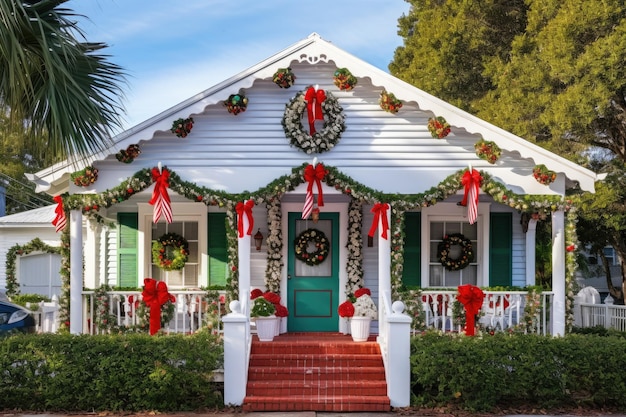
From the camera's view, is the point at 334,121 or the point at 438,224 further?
the point at 438,224

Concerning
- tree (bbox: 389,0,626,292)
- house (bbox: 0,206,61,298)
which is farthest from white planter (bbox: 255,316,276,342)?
house (bbox: 0,206,61,298)

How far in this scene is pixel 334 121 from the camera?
11250mm

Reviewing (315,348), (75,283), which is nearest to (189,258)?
(75,283)

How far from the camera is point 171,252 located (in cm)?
1257

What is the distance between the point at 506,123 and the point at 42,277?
52.5ft

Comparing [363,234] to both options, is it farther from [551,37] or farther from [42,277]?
[42,277]

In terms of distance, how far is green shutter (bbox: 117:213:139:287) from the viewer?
41.6 ft

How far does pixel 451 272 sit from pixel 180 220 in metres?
4.98

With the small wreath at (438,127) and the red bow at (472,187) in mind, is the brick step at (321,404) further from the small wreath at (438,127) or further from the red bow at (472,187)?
the small wreath at (438,127)

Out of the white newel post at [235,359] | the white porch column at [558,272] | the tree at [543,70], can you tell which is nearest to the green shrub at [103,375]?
the white newel post at [235,359]

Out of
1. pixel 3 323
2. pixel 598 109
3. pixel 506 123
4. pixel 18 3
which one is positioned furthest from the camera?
pixel 506 123

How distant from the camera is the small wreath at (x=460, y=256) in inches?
486

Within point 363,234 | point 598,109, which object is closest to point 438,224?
point 363,234

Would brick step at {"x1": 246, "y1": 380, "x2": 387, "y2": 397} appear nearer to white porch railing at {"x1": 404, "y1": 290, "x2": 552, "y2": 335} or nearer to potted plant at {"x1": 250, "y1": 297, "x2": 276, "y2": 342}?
potted plant at {"x1": 250, "y1": 297, "x2": 276, "y2": 342}
